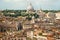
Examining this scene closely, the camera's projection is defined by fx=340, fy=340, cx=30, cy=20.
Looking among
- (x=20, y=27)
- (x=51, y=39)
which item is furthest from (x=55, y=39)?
(x=20, y=27)

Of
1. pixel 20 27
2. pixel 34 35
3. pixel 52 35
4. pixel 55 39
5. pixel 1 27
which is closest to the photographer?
pixel 55 39

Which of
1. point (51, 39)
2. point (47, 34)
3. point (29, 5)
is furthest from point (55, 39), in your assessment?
point (29, 5)

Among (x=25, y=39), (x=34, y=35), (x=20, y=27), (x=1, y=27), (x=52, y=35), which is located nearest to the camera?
(x=52, y=35)

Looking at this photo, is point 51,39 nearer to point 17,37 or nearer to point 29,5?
point 17,37

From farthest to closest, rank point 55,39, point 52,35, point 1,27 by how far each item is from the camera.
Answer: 1. point 1,27
2. point 52,35
3. point 55,39

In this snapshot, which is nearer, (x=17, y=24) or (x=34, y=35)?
(x=34, y=35)

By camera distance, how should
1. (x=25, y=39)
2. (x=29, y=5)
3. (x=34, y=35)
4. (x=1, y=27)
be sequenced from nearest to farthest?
(x=25, y=39) < (x=34, y=35) < (x=1, y=27) < (x=29, y=5)

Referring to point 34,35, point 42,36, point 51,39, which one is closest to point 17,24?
point 34,35

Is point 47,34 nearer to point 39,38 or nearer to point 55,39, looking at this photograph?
point 39,38

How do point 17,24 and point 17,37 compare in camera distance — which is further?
point 17,24
